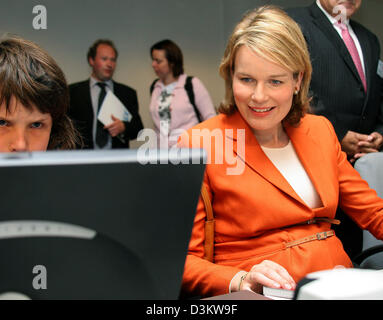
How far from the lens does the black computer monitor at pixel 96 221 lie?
47 cm

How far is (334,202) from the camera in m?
1.39

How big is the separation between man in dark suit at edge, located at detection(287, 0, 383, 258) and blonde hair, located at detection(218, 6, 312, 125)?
2.56 feet

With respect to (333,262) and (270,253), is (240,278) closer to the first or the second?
(270,253)

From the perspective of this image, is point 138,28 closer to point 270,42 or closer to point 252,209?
point 270,42

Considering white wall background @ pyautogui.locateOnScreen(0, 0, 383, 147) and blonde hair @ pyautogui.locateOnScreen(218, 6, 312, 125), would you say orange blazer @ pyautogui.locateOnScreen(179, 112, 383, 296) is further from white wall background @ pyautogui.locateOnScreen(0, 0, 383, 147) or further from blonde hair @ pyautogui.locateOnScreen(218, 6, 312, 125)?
white wall background @ pyautogui.locateOnScreen(0, 0, 383, 147)

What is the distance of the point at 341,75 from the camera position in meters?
2.19

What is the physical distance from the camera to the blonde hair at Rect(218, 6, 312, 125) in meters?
1.27

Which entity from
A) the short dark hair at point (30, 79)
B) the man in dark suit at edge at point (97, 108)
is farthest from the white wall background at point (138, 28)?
the short dark hair at point (30, 79)

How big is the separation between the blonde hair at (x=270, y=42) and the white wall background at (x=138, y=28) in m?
2.73

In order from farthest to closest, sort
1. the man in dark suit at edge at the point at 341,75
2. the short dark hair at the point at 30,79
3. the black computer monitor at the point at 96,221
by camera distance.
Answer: the man in dark suit at edge at the point at 341,75 → the short dark hair at the point at 30,79 → the black computer monitor at the point at 96,221

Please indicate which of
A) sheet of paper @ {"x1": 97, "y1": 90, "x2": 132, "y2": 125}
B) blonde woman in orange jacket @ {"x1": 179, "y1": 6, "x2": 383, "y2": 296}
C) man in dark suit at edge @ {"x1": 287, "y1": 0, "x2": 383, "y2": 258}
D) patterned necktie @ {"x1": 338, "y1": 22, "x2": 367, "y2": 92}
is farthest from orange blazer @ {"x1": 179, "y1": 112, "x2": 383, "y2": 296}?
sheet of paper @ {"x1": 97, "y1": 90, "x2": 132, "y2": 125}

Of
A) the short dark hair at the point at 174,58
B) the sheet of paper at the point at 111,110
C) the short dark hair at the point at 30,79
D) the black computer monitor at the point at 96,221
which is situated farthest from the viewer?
the short dark hair at the point at 174,58

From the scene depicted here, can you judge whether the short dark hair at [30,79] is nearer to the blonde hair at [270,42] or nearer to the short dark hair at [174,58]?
the blonde hair at [270,42]
